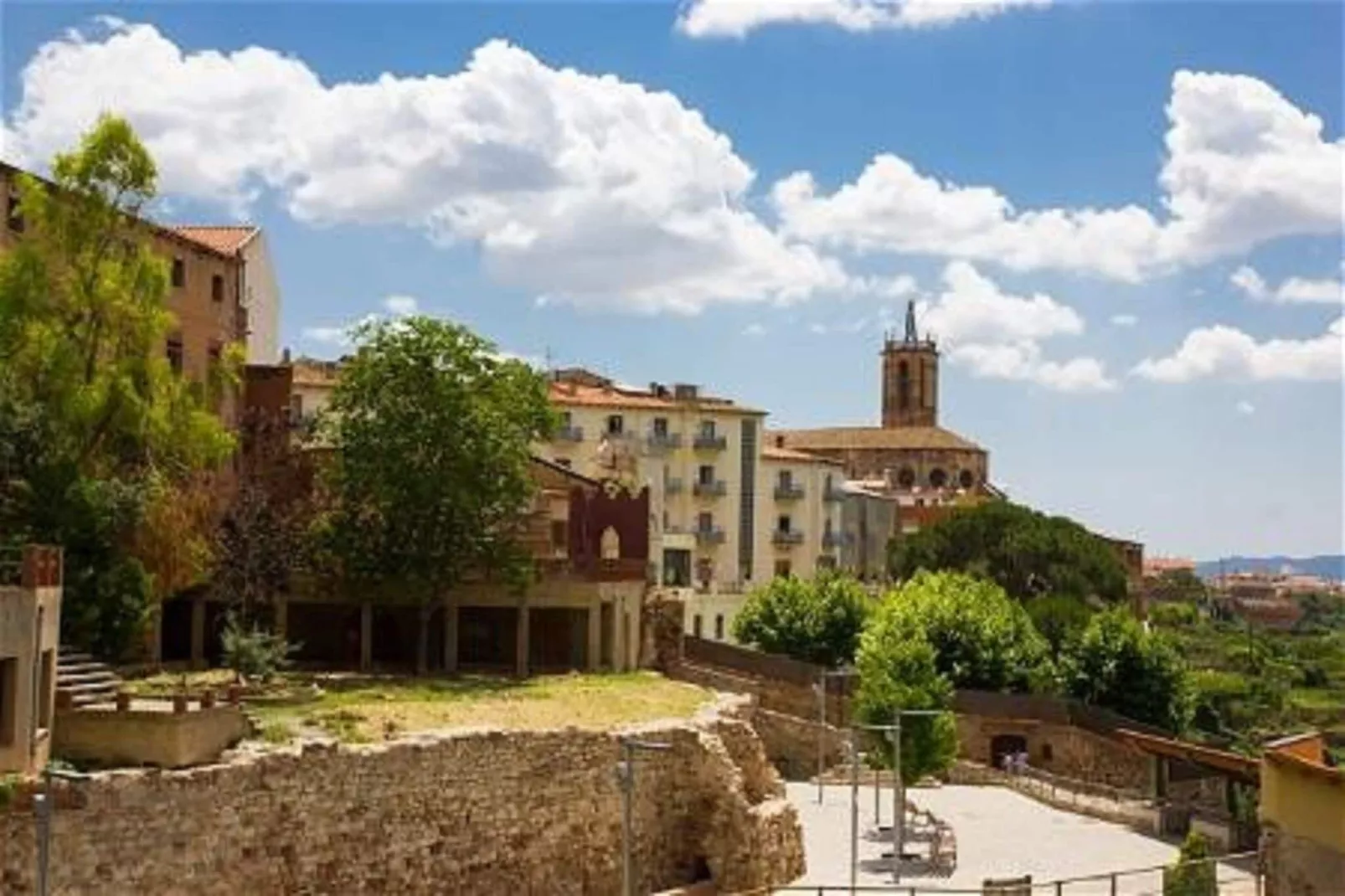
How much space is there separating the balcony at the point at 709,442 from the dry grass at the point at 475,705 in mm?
44988

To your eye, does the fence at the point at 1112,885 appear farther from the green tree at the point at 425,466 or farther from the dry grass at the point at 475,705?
the green tree at the point at 425,466

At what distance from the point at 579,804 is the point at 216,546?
54.4ft

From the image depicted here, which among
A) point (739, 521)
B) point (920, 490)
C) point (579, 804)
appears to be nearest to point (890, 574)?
point (739, 521)

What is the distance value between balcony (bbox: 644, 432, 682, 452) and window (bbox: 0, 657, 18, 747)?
230ft

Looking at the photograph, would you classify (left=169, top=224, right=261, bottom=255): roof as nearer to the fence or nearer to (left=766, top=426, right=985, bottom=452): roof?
the fence

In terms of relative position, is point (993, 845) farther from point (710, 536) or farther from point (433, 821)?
point (710, 536)

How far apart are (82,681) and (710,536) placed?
68352mm

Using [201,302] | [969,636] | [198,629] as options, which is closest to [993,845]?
[969,636]

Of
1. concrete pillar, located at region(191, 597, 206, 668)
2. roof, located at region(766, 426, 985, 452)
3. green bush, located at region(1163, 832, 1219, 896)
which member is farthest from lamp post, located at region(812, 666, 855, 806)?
roof, located at region(766, 426, 985, 452)

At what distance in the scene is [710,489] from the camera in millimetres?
103375

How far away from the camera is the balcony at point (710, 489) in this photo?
103m

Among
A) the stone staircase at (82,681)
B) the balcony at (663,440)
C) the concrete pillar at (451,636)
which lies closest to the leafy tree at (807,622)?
the concrete pillar at (451,636)

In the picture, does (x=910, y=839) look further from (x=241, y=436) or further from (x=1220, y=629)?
(x=1220, y=629)

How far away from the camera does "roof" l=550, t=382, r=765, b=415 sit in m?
100
